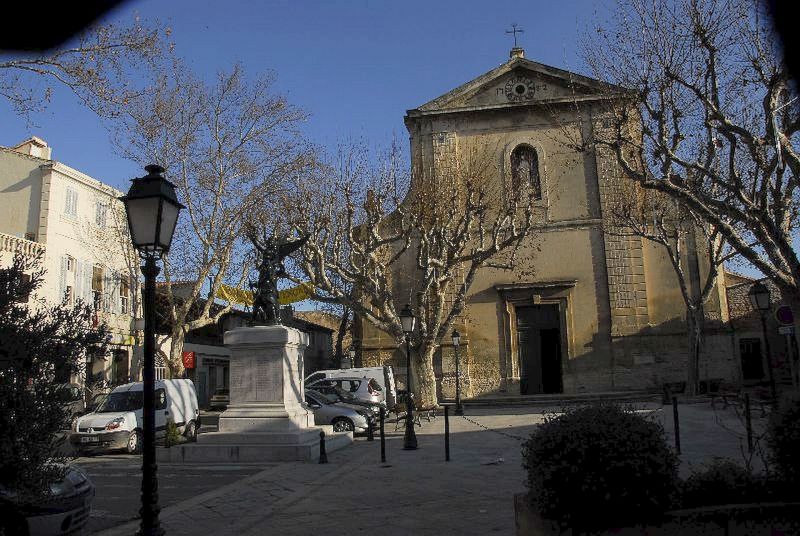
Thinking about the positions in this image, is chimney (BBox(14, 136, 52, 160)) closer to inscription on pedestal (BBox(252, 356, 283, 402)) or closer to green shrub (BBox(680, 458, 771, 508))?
inscription on pedestal (BBox(252, 356, 283, 402))

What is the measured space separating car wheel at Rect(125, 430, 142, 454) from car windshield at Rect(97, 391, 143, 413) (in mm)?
952

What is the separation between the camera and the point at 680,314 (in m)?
28.2

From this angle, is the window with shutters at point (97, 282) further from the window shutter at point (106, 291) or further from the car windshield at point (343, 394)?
the car windshield at point (343, 394)

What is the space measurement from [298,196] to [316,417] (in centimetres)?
900

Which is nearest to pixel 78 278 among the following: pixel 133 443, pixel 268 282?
pixel 133 443

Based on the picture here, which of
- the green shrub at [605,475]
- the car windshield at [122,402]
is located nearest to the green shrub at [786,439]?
the green shrub at [605,475]

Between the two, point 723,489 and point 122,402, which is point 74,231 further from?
point 723,489

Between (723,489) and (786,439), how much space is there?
88cm

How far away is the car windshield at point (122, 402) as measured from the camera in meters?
16.9

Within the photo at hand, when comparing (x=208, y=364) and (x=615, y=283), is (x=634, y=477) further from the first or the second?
(x=208, y=364)

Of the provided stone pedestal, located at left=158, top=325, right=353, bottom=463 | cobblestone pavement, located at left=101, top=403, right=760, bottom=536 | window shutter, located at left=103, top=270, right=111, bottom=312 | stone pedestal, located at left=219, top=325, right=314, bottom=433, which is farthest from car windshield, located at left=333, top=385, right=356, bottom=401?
window shutter, located at left=103, top=270, right=111, bottom=312

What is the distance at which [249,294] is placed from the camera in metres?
29.2

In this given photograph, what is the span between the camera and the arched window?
96.2 ft

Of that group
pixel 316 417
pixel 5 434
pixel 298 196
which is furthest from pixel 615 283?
pixel 5 434
